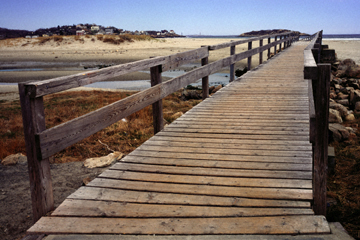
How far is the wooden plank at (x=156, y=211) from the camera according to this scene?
264cm

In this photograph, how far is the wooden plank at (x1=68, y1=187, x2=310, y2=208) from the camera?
278cm

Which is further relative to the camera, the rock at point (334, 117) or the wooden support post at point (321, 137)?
the rock at point (334, 117)

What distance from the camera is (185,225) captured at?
250 centimetres

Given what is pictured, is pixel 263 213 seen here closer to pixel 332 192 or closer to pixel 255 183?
pixel 255 183

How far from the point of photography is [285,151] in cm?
404

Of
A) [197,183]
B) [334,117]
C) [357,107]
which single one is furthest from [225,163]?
[357,107]

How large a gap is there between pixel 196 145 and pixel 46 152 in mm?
2169

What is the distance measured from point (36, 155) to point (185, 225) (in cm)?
124

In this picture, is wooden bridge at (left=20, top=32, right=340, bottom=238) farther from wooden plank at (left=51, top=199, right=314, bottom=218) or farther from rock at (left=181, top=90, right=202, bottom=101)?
rock at (left=181, top=90, right=202, bottom=101)

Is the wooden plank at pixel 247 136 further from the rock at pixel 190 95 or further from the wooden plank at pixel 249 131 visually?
the rock at pixel 190 95

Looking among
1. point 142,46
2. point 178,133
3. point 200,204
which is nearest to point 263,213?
point 200,204

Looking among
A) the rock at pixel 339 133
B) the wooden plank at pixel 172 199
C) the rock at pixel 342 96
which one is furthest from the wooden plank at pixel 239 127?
the rock at pixel 342 96

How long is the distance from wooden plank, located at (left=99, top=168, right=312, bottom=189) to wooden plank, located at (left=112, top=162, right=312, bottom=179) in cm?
9

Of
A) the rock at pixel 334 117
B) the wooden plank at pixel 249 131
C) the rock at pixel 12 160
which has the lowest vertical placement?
the rock at pixel 12 160
